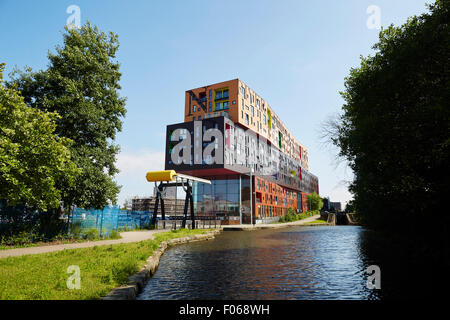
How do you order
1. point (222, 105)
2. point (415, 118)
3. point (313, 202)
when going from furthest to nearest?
point (313, 202) < point (222, 105) < point (415, 118)

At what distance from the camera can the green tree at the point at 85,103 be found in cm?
1720

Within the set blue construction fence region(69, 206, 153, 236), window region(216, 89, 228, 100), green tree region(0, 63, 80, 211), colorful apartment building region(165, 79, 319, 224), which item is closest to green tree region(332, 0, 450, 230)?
green tree region(0, 63, 80, 211)

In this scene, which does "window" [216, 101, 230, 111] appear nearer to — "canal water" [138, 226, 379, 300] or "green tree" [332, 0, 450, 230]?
"green tree" [332, 0, 450, 230]

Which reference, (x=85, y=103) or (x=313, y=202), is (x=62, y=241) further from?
(x=313, y=202)

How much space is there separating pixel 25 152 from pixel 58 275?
23.0 ft

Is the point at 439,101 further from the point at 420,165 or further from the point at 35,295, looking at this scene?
the point at 35,295

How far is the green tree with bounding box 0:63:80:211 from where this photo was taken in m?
10.9

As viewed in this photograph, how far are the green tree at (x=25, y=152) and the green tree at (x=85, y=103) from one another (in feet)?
12.7

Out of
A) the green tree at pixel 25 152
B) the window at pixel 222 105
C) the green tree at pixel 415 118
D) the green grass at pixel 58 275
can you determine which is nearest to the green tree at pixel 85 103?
the green tree at pixel 25 152

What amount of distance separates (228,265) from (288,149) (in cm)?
7709

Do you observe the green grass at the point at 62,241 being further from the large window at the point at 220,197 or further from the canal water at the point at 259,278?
the large window at the point at 220,197

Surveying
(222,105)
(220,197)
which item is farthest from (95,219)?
(222,105)

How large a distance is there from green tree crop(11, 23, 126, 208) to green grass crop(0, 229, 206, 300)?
287 inches

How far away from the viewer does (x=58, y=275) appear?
720 centimetres
